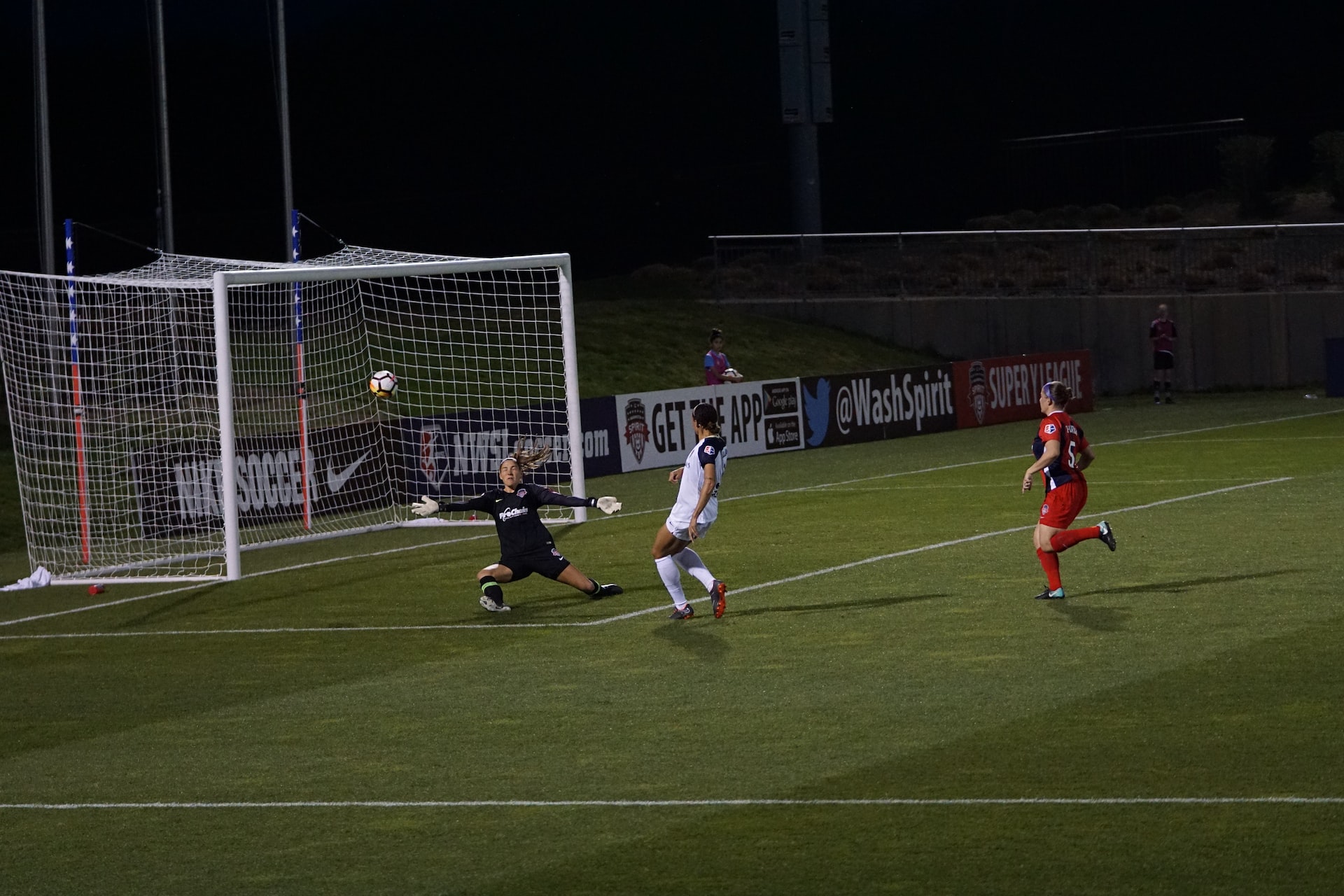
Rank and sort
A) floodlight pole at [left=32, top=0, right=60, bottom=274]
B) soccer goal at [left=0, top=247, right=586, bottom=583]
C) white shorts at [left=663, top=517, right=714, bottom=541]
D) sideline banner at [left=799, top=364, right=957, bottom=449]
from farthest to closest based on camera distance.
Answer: sideline banner at [left=799, top=364, right=957, bottom=449] < floodlight pole at [left=32, top=0, right=60, bottom=274] < soccer goal at [left=0, top=247, right=586, bottom=583] < white shorts at [left=663, top=517, right=714, bottom=541]

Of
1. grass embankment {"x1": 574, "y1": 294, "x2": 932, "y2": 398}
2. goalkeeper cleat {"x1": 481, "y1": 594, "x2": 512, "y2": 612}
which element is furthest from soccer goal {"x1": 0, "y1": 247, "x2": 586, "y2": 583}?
grass embankment {"x1": 574, "y1": 294, "x2": 932, "y2": 398}

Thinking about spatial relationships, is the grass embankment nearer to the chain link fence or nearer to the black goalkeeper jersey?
the chain link fence

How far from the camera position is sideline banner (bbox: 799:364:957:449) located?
105 feet

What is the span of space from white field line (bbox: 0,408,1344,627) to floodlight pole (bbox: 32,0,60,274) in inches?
339

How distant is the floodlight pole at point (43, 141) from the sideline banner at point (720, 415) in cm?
845

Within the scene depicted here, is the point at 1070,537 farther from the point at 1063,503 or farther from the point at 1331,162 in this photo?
the point at 1331,162

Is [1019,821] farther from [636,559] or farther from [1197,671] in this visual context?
[636,559]

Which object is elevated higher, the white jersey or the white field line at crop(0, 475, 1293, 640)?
the white jersey

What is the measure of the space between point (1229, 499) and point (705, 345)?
2277 centimetres

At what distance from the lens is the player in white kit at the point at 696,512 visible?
13.6 meters

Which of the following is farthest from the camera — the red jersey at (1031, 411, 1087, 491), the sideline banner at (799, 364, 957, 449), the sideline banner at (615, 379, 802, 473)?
the sideline banner at (799, 364, 957, 449)

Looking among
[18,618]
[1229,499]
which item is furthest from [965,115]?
[18,618]

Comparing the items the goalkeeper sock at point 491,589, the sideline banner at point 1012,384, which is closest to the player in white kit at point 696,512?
the goalkeeper sock at point 491,589

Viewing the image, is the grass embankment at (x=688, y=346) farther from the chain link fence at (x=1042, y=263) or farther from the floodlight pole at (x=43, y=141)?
the floodlight pole at (x=43, y=141)
